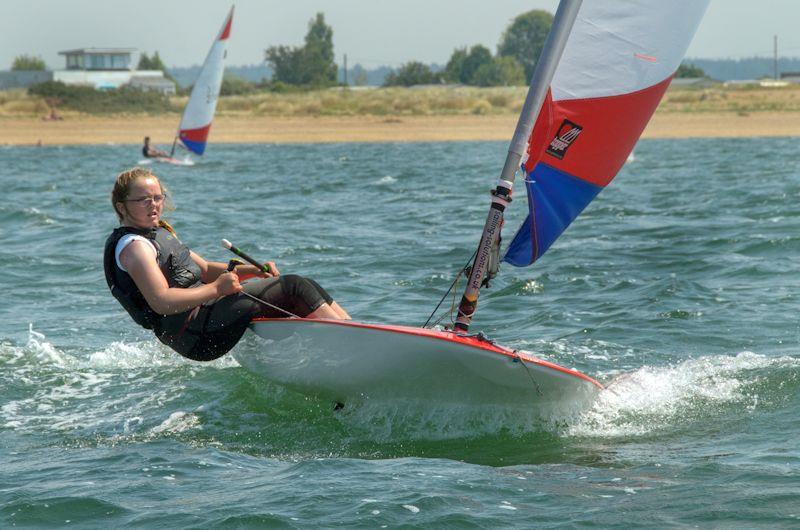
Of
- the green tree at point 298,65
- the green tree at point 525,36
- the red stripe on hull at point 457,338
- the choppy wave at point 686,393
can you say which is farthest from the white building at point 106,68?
the red stripe on hull at point 457,338

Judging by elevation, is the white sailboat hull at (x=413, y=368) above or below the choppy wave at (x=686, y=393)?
above

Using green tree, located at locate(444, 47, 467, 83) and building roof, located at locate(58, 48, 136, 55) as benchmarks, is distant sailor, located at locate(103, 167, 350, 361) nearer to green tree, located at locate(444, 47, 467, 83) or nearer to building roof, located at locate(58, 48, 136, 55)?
building roof, located at locate(58, 48, 136, 55)

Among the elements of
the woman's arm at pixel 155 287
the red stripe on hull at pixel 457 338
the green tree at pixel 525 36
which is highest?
the green tree at pixel 525 36

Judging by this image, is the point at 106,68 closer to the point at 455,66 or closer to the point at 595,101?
the point at 455,66

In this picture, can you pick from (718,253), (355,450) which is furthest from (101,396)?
(718,253)

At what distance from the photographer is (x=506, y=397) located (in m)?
5.59

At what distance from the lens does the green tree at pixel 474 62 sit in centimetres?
10650

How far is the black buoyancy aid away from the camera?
18.5ft

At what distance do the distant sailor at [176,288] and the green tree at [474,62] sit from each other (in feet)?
332

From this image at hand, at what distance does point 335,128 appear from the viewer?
145 feet

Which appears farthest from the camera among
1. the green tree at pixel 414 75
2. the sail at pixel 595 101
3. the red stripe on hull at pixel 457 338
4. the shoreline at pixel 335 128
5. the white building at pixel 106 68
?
the green tree at pixel 414 75

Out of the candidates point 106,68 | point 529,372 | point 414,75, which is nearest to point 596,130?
point 529,372

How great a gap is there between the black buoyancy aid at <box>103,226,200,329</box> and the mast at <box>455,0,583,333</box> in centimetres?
145

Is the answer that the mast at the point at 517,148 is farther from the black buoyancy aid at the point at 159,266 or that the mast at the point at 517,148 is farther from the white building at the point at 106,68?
the white building at the point at 106,68
